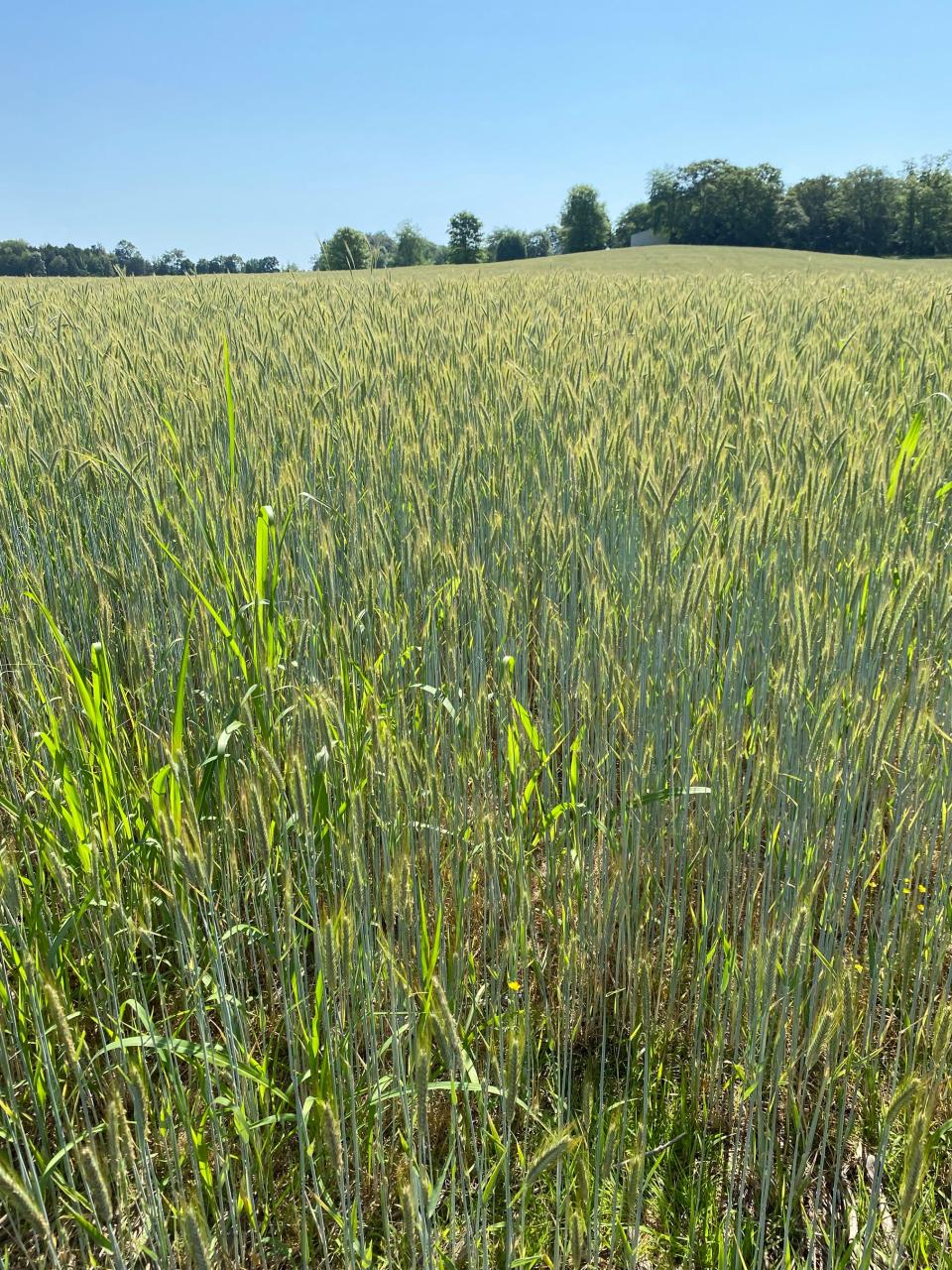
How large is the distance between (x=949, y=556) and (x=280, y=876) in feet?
4.10

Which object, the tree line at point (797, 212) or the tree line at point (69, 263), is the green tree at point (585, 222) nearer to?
the tree line at point (797, 212)

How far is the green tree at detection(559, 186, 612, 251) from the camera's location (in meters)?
45.1

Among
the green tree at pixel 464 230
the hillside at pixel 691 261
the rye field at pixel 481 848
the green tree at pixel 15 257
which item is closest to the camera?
the rye field at pixel 481 848

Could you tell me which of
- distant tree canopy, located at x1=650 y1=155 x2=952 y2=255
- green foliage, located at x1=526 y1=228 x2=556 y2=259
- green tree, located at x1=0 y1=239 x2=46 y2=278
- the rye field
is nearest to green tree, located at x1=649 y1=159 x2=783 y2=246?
distant tree canopy, located at x1=650 y1=155 x2=952 y2=255

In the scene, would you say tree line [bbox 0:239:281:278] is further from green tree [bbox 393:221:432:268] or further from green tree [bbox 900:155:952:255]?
green tree [bbox 900:155:952:255]

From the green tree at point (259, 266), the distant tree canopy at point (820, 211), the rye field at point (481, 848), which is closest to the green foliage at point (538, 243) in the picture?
the distant tree canopy at point (820, 211)

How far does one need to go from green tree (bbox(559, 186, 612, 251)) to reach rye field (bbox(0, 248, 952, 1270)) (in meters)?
48.8

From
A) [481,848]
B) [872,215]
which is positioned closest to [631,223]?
[872,215]

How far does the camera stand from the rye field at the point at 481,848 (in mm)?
773

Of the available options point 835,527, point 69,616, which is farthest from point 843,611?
point 69,616

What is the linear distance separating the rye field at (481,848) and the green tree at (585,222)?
48820mm

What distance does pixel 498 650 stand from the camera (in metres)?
1.23

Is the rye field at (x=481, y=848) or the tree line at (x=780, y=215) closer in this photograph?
the rye field at (x=481, y=848)

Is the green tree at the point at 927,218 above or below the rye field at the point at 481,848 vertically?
above
